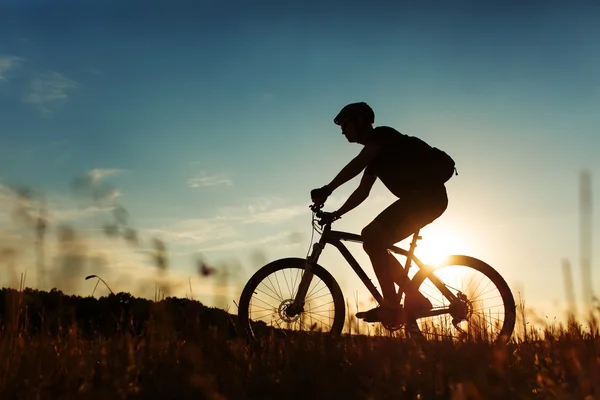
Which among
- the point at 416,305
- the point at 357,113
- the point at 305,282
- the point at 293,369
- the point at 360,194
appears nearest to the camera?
the point at 293,369

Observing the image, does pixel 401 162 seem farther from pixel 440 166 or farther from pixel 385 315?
pixel 385 315

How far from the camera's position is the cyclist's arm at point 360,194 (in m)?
7.32

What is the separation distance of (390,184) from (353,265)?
1002 millimetres

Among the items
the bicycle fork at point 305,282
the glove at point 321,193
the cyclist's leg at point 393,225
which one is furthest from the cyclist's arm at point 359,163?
the bicycle fork at point 305,282

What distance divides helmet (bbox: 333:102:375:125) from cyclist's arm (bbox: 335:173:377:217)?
26.6 inches

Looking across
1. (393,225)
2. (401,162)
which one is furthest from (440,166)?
(393,225)

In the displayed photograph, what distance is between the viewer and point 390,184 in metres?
6.99

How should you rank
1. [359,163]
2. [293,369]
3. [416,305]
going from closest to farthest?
[293,369] < [359,163] < [416,305]

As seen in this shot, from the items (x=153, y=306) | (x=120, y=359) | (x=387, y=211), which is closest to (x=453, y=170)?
(x=387, y=211)

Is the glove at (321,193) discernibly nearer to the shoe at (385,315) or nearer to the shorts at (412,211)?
the shorts at (412,211)

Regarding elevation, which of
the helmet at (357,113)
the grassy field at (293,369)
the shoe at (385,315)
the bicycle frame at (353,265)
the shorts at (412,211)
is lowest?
the grassy field at (293,369)

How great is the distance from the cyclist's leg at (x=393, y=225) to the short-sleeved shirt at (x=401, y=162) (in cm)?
13

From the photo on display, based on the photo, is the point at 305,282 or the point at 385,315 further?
the point at 305,282

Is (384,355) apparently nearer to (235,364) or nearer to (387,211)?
(235,364)
